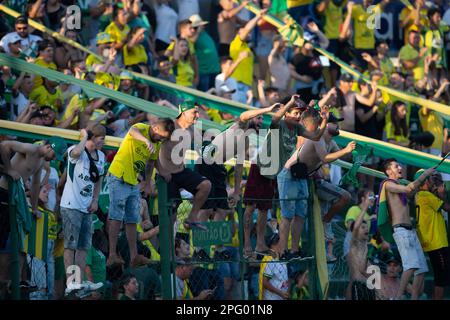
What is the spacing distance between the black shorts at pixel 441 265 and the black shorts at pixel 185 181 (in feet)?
10.4

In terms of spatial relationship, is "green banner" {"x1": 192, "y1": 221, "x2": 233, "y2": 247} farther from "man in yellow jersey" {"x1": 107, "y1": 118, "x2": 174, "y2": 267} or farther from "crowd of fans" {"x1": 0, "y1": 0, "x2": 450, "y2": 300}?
"man in yellow jersey" {"x1": 107, "y1": 118, "x2": 174, "y2": 267}

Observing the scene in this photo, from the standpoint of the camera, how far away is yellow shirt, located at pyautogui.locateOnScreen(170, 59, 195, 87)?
62.6 ft

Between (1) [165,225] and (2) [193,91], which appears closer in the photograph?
(1) [165,225]

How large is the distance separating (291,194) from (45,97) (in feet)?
14.2

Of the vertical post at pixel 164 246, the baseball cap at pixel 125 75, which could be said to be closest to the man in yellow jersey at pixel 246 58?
the baseball cap at pixel 125 75

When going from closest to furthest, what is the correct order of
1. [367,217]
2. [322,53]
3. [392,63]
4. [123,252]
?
[123,252]
[367,217]
[322,53]
[392,63]

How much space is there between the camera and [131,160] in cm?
1388

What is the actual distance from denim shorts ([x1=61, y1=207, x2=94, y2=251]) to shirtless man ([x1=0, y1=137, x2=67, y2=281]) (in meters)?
0.31

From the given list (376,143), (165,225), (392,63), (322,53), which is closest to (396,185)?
(376,143)

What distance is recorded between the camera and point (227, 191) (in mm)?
15555

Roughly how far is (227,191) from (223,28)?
5.43m

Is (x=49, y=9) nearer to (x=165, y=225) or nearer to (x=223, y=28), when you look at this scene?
(x=223, y=28)

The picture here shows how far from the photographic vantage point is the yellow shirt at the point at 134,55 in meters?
18.6

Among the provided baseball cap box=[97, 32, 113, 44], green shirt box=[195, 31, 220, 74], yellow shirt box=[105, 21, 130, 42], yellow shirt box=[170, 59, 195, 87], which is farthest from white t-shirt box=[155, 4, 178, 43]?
baseball cap box=[97, 32, 113, 44]
